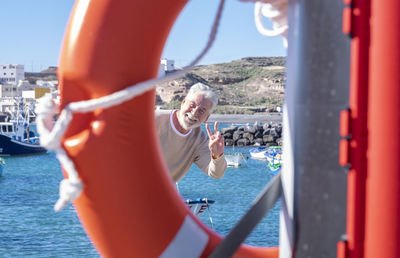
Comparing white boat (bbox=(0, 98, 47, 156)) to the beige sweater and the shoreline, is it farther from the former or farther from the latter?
the shoreline

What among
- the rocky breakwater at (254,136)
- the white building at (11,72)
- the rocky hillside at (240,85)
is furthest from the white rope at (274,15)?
the white building at (11,72)

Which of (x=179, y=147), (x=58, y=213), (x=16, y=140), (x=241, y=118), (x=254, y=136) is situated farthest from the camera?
(x=241, y=118)

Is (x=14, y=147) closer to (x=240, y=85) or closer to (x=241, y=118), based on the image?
(x=241, y=118)

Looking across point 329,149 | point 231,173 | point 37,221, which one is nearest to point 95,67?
point 329,149

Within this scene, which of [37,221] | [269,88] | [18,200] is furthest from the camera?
[269,88]

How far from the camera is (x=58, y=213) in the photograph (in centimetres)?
1484

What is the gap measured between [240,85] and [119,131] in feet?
256

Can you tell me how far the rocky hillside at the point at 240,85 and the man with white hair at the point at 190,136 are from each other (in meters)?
66.7

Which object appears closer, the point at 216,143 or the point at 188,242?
the point at 188,242

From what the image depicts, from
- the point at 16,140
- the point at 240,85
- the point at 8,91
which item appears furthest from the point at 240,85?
the point at 16,140

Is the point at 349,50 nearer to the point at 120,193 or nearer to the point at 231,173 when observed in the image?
the point at 120,193

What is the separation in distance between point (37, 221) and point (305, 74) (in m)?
14.0

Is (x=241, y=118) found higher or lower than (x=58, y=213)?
lower

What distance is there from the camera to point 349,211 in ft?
4.06
